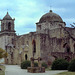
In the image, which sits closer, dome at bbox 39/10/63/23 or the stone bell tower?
dome at bbox 39/10/63/23

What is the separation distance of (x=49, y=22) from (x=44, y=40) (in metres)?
8.51

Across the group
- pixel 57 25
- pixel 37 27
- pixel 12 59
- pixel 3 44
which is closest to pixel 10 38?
pixel 3 44

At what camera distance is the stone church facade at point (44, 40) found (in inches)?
1512

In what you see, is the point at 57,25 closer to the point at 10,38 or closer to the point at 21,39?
the point at 21,39

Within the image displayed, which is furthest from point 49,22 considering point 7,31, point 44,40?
point 7,31

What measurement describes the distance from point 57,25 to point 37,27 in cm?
501

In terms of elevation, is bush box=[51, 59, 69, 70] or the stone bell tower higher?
the stone bell tower

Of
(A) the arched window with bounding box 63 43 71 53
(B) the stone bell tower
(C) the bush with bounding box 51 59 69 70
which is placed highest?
(B) the stone bell tower

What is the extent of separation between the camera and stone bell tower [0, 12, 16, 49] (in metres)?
55.7

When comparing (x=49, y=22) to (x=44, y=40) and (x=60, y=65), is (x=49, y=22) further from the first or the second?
(x=60, y=65)

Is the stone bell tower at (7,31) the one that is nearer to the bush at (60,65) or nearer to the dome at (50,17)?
the dome at (50,17)

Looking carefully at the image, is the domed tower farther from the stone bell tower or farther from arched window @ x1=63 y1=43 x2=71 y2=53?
the stone bell tower

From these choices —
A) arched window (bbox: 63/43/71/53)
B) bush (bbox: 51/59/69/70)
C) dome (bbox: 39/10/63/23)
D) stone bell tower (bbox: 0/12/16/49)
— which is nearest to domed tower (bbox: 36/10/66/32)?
dome (bbox: 39/10/63/23)

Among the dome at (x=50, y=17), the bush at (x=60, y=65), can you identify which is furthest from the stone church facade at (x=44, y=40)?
the bush at (x=60, y=65)
